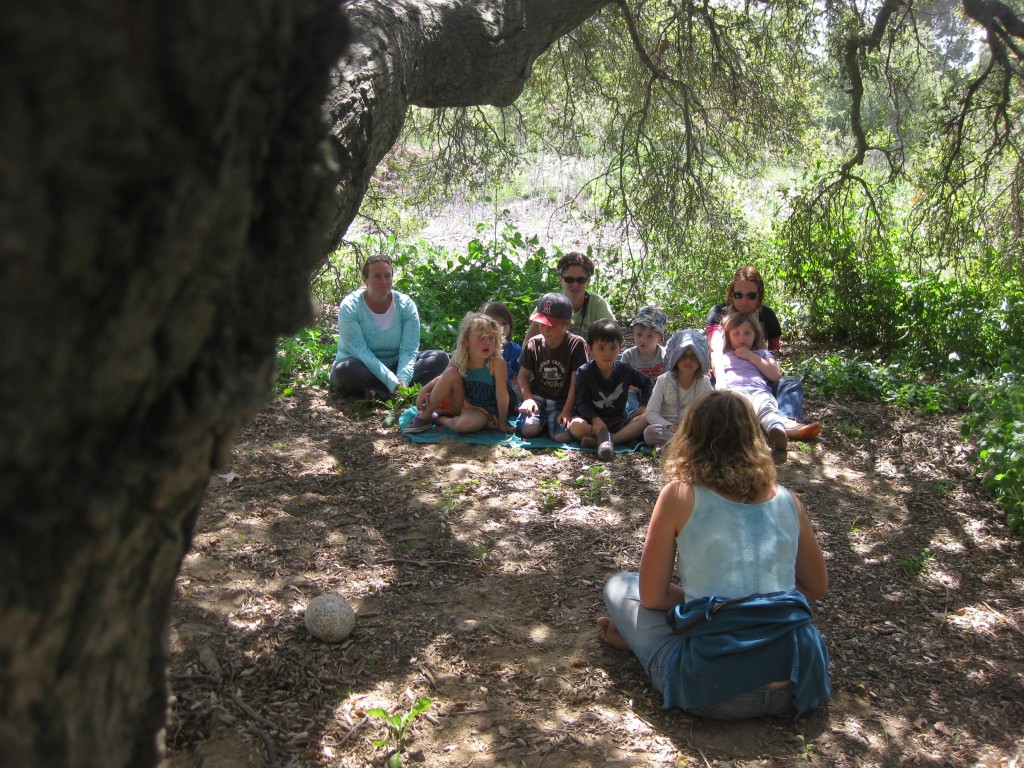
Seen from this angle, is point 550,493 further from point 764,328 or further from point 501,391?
point 764,328

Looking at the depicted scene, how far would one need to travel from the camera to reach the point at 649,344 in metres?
6.27

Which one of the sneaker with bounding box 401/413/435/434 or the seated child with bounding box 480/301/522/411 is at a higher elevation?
the seated child with bounding box 480/301/522/411

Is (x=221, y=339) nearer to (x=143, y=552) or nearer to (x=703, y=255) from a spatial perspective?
(x=143, y=552)

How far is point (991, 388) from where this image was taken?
226 inches

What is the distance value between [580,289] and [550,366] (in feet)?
3.53

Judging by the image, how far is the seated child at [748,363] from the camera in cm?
584

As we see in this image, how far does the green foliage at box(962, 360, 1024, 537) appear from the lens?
15.0 ft

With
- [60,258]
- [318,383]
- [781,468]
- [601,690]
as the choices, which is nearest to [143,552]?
[60,258]

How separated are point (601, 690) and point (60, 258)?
8.60ft

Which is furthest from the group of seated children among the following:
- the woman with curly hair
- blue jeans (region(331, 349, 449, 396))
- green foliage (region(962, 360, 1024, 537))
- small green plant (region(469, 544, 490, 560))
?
the woman with curly hair

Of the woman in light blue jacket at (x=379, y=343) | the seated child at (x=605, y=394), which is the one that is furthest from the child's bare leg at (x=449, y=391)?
the seated child at (x=605, y=394)

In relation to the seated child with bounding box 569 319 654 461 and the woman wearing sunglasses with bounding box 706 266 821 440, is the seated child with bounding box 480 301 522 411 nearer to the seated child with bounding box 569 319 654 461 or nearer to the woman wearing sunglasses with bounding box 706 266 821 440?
the seated child with bounding box 569 319 654 461

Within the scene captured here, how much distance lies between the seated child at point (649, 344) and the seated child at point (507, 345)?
0.80m

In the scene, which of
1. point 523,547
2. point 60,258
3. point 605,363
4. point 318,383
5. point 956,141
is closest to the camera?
point 60,258
